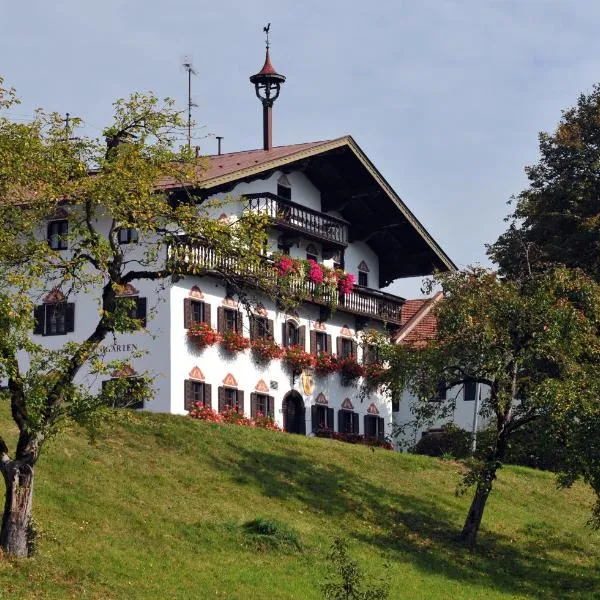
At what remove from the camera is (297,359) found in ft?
180

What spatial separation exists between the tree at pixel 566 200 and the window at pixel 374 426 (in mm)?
7720

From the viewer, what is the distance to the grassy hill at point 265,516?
31703 mm

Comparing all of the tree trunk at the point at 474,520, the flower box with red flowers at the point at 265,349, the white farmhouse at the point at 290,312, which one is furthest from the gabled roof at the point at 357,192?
the tree trunk at the point at 474,520

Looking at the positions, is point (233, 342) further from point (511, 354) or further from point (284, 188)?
point (511, 354)

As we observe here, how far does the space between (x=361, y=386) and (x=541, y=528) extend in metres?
15.6

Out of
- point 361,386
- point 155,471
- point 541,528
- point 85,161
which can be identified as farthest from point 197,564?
point 361,386

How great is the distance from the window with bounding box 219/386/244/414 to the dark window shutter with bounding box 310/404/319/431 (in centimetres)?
450

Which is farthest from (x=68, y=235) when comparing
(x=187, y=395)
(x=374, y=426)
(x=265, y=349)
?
(x=374, y=426)

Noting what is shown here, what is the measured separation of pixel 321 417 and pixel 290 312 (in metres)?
4.32

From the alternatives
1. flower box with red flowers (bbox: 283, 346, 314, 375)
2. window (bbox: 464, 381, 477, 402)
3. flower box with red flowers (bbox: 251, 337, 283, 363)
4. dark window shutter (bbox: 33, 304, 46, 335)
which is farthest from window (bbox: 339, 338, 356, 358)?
window (bbox: 464, 381, 477, 402)

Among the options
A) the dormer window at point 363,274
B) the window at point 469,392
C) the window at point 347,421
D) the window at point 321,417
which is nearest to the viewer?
the window at point 321,417

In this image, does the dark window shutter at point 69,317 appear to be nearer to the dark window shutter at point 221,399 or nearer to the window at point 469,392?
the dark window shutter at point 221,399

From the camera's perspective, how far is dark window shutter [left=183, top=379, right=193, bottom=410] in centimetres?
4897

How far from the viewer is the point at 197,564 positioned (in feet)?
108
